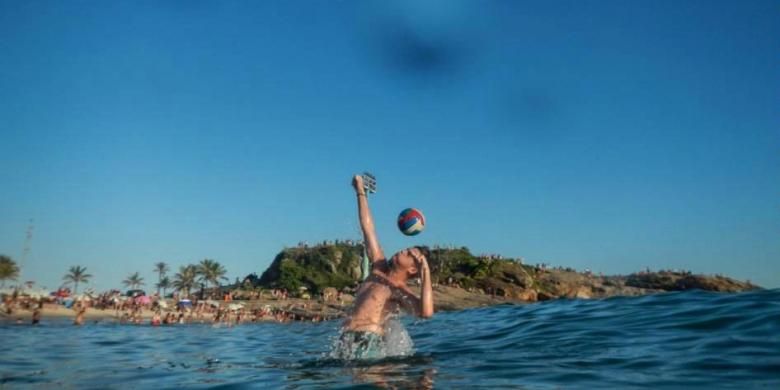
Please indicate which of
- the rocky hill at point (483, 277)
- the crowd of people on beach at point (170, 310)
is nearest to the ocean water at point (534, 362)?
the crowd of people on beach at point (170, 310)

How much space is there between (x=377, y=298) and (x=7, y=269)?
64167 mm

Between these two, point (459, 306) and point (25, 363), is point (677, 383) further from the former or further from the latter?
point (459, 306)

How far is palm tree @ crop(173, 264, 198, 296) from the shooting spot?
77938 mm

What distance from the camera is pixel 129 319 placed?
114 feet

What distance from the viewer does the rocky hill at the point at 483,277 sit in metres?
58.1

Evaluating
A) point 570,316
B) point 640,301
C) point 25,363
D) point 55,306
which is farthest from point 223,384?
point 55,306

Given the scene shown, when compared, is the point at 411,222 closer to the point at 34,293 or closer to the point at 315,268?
the point at 34,293

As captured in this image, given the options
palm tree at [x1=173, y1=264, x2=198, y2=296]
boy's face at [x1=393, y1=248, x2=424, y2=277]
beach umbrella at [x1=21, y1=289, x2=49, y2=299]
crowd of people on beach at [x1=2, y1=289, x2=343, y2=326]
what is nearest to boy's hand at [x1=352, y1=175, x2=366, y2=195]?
boy's face at [x1=393, y1=248, x2=424, y2=277]

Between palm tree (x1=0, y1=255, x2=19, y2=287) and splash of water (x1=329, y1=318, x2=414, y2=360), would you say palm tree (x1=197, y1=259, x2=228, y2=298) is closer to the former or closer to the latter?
palm tree (x1=0, y1=255, x2=19, y2=287)

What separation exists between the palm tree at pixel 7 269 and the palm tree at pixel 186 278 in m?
23.3

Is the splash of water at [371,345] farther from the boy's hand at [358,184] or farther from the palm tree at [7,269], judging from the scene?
the palm tree at [7,269]

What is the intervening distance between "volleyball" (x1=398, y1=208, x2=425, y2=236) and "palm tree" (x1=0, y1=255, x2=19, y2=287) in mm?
62789

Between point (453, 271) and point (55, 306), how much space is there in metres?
40.4

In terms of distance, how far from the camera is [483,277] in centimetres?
5853
